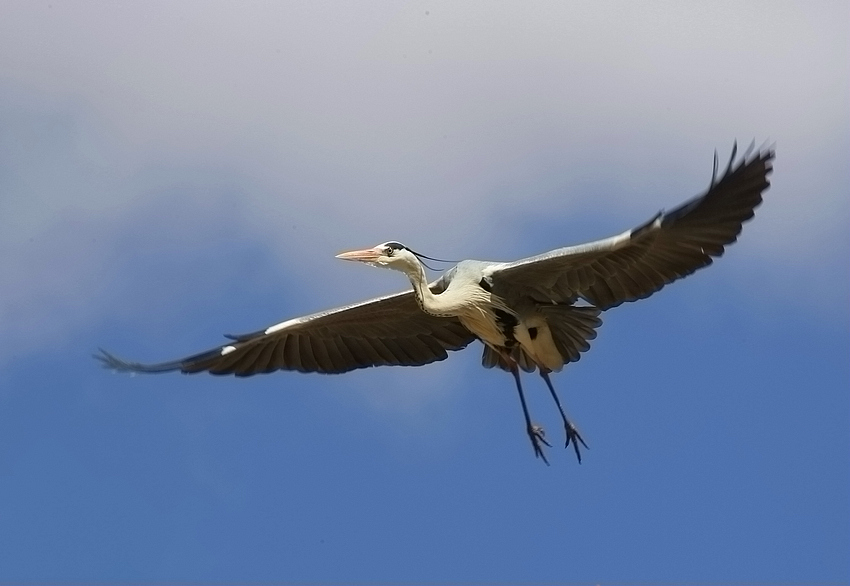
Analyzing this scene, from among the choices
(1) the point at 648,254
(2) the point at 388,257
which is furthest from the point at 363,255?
(1) the point at 648,254

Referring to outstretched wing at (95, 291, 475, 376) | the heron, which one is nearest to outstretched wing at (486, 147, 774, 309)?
the heron

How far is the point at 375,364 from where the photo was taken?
14.1 m

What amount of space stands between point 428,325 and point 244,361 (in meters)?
1.56

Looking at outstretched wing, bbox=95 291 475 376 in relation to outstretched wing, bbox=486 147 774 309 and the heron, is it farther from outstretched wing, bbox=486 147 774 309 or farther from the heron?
outstretched wing, bbox=486 147 774 309

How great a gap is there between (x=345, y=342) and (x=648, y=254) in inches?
114

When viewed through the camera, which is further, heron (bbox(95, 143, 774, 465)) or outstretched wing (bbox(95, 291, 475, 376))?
outstretched wing (bbox(95, 291, 475, 376))

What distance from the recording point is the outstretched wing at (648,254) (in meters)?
11.8

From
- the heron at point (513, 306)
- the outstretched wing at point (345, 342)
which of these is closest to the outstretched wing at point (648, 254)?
the heron at point (513, 306)

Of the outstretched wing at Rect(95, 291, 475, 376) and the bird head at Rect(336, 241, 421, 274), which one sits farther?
the outstretched wing at Rect(95, 291, 475, 376)

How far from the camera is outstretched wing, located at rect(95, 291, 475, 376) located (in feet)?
44.9

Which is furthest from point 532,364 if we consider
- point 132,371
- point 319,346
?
point 132,371

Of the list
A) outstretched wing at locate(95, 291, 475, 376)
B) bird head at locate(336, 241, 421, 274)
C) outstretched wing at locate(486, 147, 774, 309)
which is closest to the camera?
outstretched wing at locate(486, 147, 774, 309)

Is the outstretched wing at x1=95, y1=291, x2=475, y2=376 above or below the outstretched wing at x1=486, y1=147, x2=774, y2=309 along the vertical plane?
below

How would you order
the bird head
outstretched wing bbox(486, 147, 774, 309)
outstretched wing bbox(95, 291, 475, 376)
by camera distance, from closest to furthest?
1. outstretched wing bbox(486, 147, 774, 309)
2. the bird head
3. outstretched wing bbox(95, 291, 475, 376)
